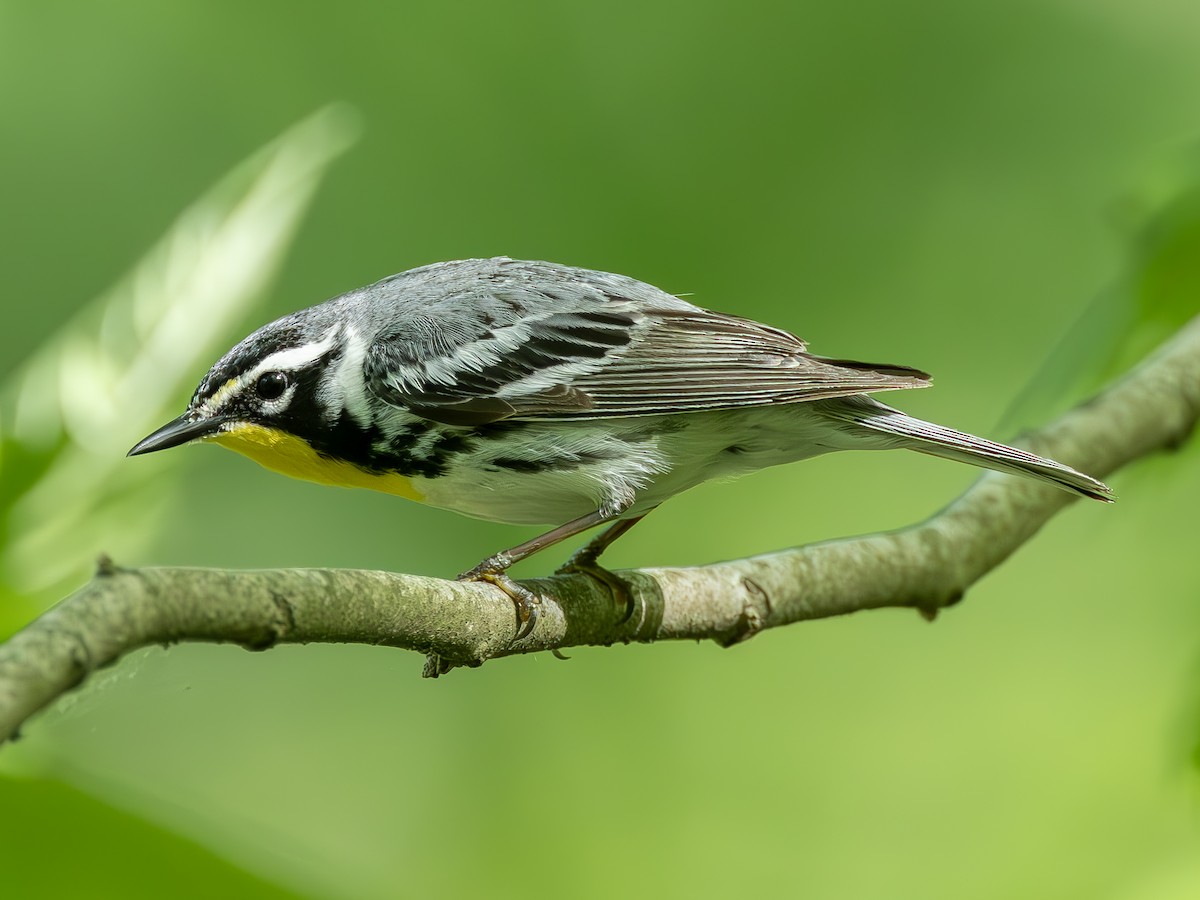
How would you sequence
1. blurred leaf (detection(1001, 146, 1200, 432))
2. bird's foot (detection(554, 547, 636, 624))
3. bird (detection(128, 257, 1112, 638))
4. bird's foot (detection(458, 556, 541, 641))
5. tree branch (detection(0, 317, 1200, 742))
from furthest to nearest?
blurred leaf (detection(1001, 146, 1200, 432)) < bird (detection(128, 257, 1112, 638)) < bird's foot (detection(554, 547, 636, 624)) < bird's foot (detection(458, 556, 541, 641)) < tree branch (detection(0, 317, 1200, 742))

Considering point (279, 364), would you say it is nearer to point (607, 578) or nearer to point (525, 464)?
point (525, 464)

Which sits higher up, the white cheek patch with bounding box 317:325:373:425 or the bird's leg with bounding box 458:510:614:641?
the white cheek patch with bounding box 317:325:373:425

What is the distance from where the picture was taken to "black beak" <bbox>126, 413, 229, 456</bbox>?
231 centimetres

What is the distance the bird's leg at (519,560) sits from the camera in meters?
2.15

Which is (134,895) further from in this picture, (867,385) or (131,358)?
(867,385)

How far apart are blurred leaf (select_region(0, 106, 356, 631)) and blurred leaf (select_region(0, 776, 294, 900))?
0.38m

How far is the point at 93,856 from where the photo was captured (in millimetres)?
1378

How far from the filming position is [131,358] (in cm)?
201

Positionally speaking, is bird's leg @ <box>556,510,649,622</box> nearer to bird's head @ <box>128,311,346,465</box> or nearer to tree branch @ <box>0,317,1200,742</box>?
tree branch @ <box>0,317,1200,742</box>

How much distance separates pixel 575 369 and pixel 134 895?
159 cm

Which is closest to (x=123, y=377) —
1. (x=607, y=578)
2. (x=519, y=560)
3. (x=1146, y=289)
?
(x=519, y=560)

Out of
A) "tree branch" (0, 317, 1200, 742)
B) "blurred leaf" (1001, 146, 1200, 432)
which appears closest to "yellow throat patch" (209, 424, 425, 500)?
"tree branch" (0, 317, 1200, 742)

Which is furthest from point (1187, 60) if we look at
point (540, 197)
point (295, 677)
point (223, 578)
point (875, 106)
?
point (223, 578)

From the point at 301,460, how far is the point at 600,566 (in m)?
0.70
